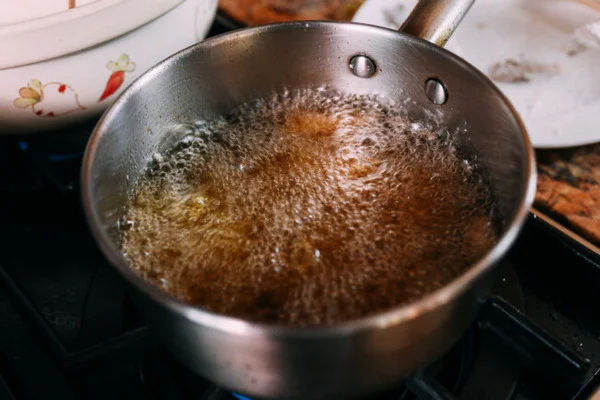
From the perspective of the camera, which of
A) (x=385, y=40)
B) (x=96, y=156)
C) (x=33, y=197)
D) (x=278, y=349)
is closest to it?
(x=278, y=349)

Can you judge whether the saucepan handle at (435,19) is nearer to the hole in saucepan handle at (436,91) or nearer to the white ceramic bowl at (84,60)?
the hole in saucepan handle at (436,91)

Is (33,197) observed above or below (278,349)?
below

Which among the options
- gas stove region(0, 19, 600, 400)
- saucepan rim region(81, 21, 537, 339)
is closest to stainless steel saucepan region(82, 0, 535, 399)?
saucepan rim region(81, 21, 537, 339)

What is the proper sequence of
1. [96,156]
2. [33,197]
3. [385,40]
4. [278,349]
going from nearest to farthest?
1. [278,349]
2. [96,156]
3. [385,40]
4. [33,197]

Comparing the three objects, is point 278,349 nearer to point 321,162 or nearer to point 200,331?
point 200,331

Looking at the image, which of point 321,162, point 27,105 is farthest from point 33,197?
point 321,162

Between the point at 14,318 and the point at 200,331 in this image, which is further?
the point at 14,318

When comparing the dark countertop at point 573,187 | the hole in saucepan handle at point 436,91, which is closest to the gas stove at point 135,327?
the dark countertop at point 573,187

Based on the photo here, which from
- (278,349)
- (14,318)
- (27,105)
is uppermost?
(278,349)

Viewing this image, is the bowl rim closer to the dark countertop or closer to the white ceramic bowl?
the white ceramic bowl

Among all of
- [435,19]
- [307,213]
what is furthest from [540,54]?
[307,213]
